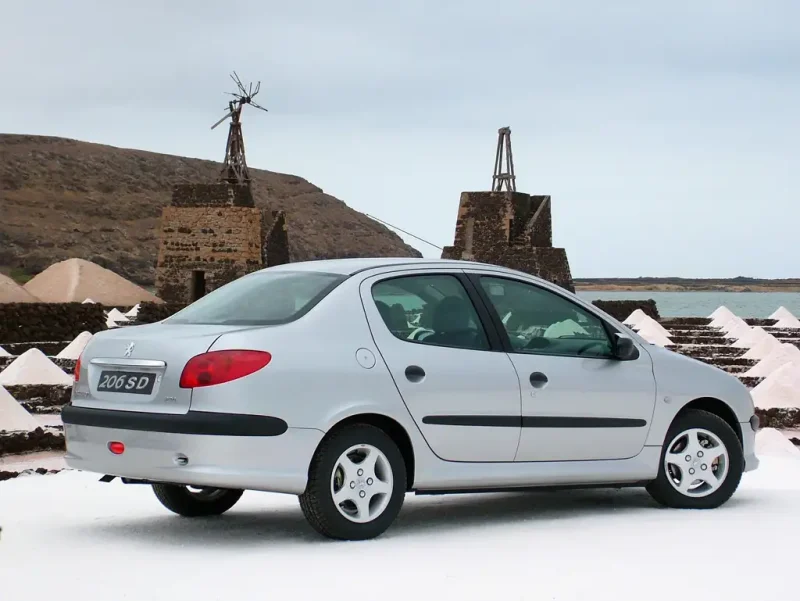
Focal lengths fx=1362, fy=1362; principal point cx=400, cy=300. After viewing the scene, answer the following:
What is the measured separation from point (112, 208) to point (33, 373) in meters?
111

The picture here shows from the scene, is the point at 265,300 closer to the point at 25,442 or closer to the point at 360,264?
the point at 360,264

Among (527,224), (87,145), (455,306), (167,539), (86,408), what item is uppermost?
(87,145)

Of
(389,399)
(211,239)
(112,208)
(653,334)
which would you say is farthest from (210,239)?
(112,208)

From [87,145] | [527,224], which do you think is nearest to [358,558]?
[527,224]

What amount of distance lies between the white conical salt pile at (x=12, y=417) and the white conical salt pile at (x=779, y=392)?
9.83 meters

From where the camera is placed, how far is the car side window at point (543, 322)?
7820 mm

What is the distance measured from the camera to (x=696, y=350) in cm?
3148

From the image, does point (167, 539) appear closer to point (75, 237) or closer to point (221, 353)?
point (221, 353)

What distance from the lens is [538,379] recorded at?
25.0 ft

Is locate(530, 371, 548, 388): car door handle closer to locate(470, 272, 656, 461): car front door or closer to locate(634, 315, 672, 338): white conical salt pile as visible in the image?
locate(470, 272, 656, 461): car front door

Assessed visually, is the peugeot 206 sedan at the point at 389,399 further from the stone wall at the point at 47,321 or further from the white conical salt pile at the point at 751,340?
the white conical salt pile at the point at 751,340

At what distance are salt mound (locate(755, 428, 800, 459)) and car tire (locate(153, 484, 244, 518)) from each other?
22.8 ft

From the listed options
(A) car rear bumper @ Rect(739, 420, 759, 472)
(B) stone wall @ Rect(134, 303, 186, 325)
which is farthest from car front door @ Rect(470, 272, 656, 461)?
(B) stone wall @ Rect(134, 303, 186, 325)

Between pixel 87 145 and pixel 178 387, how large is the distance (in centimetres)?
14143
